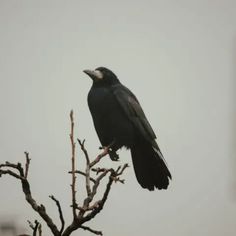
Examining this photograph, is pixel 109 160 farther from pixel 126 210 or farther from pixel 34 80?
pixel 34 80

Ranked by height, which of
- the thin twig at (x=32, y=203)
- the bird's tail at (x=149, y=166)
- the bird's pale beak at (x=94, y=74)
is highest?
the bird's pale beak at (x=94, y=74)

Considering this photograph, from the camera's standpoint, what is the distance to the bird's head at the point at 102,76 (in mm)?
1619

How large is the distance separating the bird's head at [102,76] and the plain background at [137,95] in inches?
4.4

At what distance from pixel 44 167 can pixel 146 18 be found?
78cm

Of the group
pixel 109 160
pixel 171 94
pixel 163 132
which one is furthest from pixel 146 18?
pixel 109 160

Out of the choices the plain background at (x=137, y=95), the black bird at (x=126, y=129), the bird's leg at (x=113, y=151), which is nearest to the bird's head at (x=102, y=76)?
the black bird at (x=126, y=129)

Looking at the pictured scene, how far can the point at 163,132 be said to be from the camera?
1.75m

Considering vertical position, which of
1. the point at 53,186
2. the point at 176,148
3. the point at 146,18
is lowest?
the point at 53,186

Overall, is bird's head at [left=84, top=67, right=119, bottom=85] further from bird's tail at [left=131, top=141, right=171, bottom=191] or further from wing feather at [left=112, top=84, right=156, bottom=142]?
bird's tail at [left=131, top=141, right=171, bottom=191]

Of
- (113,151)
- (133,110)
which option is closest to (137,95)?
(133,110)

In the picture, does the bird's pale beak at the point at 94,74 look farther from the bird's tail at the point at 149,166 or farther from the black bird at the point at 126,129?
the bird's tail at the point at 149,166

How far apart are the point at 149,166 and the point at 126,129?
0.52ft

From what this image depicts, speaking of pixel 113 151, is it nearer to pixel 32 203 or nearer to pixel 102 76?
pixel 102 76

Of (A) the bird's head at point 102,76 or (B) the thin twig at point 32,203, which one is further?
(A) the bird's head at point 102,76
